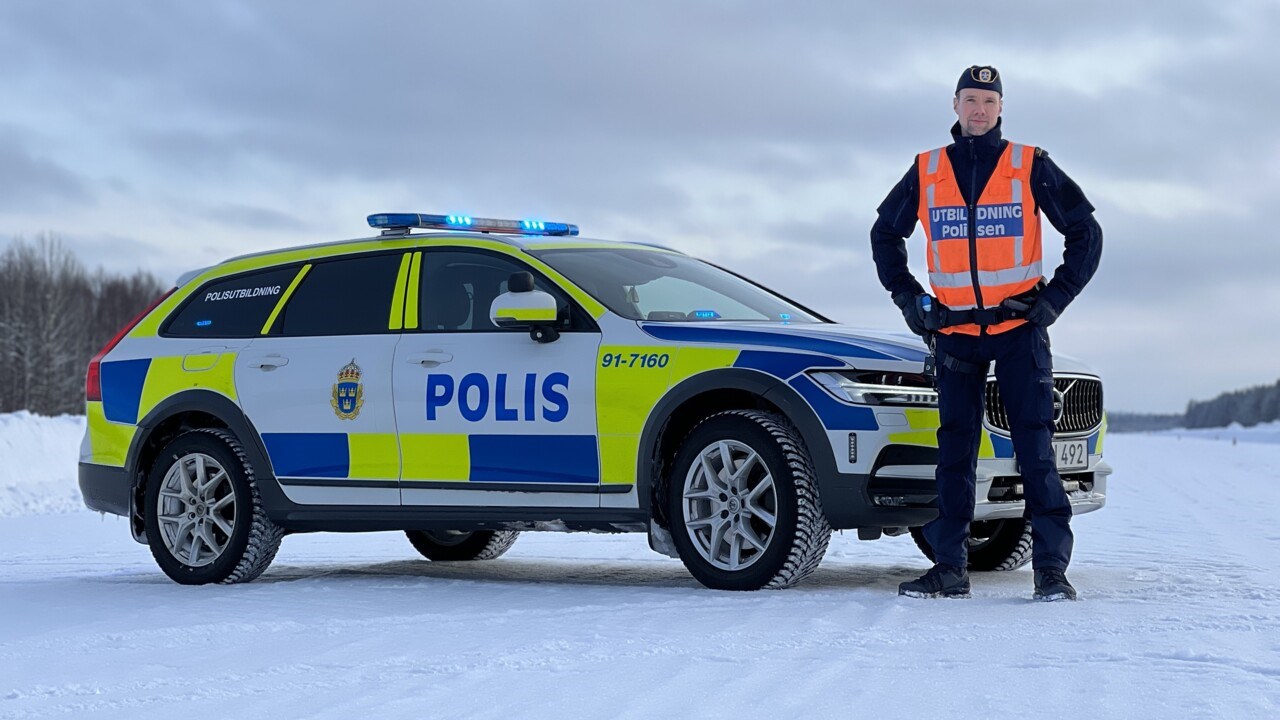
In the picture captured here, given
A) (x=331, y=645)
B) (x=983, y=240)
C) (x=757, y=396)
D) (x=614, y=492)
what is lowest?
(x=331, y=645)

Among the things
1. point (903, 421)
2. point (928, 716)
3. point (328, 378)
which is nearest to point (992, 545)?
point (903, 421)

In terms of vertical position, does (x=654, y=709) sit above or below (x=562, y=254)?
below

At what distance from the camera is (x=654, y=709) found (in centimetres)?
427

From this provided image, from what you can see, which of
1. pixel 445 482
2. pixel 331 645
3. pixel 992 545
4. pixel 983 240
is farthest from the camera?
pixel 992 545

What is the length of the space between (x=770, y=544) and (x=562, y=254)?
74.2 inches

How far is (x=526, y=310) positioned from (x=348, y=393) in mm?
1264

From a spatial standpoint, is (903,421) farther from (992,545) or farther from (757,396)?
(992,545)

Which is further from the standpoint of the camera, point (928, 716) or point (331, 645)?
point (331, 645)

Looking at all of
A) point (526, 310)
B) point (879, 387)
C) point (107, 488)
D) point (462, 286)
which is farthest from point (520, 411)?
point (107, 488)

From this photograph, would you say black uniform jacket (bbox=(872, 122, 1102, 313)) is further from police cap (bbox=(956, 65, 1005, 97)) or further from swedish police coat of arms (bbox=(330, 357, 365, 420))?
swedish police coat of arms (bbox=(330, 357, 365, 420))

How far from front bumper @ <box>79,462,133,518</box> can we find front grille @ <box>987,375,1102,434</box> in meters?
4.62

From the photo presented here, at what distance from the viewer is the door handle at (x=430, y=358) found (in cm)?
743

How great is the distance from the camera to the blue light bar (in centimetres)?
809

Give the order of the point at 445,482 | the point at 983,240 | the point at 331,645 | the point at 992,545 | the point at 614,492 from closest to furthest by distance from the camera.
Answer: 1. the point at 331,645
2. the point at 983,240
3. the point at 614,492
4. the point at 445,482
5. the point at 992,545
